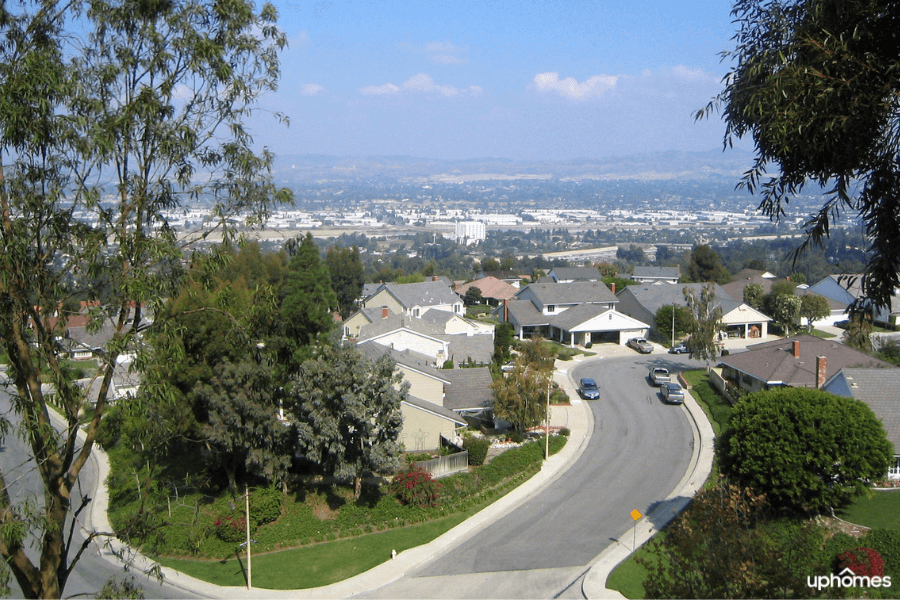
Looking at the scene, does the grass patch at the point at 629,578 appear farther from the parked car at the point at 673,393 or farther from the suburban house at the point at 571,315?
the suburban house at the point at 571,315

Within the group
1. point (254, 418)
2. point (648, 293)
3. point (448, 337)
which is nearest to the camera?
point (254, 418)

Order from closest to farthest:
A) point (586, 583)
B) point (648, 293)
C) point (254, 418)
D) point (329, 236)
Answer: point (586, 583) < point (254, 418) < point (648, 293) < point (329, 236)

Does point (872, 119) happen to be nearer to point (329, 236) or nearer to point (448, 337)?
point (448, 337)

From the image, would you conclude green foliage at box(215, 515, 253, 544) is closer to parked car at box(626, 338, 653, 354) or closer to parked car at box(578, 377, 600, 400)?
parked car at box(578, 377, 600, 400)

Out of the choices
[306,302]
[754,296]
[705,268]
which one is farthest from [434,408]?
[705,268]

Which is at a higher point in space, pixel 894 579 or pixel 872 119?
pixel 872 119

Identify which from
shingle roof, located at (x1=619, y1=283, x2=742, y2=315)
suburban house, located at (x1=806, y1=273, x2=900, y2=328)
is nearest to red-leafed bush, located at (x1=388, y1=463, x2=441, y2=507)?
shingle roof, located at (x1=619, y1=283, x2=742, y2=315)

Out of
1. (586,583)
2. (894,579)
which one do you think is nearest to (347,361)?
(586,583)
